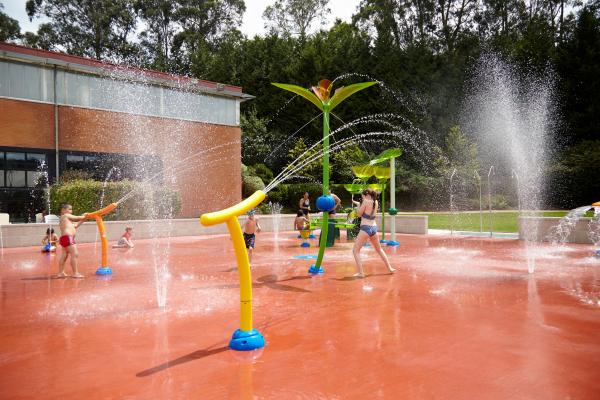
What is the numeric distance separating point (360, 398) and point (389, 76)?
1699 inches

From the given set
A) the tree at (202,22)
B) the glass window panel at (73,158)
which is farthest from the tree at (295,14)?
the glass window panel at (73,158)

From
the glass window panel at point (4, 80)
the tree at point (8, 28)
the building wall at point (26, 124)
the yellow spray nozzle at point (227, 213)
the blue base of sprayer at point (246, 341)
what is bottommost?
the blue base of sprayer at point (246, 341)

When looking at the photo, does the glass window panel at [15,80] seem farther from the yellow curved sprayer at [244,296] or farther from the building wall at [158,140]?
the yellow curved sprayer at [244,296]

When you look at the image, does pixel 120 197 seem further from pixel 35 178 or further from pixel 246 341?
pixel 246 341

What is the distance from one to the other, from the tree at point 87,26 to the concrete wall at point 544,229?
155ft

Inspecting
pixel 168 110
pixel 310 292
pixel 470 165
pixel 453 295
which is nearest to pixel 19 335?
pixel 310 292

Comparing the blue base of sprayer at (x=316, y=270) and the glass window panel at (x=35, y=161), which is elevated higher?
the glass window panel at (x=35, y=161)

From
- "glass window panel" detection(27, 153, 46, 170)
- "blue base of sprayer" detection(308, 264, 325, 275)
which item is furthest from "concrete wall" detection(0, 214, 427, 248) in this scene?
"blue base of sprayer" detection(308, 264, 325, 275)

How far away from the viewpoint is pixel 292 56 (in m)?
47.9

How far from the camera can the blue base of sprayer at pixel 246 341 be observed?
486 cm

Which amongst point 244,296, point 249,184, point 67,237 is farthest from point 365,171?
point 249,184

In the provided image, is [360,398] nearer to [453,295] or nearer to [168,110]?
[453,295]

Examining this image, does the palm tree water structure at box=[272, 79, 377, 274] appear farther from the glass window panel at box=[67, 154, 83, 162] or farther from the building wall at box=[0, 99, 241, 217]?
the glass window panel at box=[67, 154, 83, 162]

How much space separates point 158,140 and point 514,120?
2996cm
